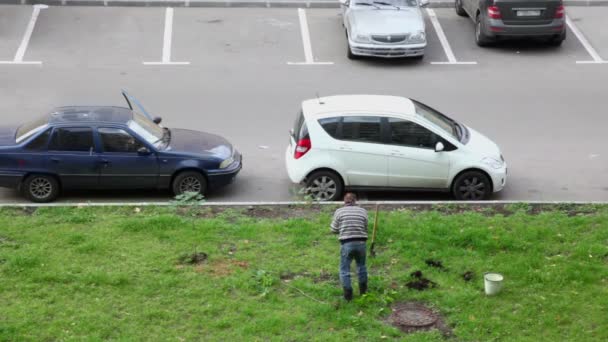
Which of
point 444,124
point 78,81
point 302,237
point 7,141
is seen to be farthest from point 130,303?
point 78,81

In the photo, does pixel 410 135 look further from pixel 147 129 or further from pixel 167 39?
pixel 167 39

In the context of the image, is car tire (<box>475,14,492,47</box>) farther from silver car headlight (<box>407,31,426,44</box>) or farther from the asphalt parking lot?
silver car headlight (<box>407,31,426,44</box>)

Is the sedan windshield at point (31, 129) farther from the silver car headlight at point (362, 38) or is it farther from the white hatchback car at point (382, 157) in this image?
the silver car headlight at point (362, 38)

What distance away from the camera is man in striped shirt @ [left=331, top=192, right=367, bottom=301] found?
1161 centimetres

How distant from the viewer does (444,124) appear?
54.5ft

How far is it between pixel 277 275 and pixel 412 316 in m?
1.92

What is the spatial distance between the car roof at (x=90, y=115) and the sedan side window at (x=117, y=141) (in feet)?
0.71

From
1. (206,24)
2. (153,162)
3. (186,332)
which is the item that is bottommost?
(186,332)

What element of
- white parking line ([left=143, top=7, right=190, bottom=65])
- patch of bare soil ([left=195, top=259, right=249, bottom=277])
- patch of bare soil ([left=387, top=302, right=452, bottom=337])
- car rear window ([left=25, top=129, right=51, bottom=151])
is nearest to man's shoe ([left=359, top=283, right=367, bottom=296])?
patch of bare soil ([left=387, top=302, right=452, bottom=337])

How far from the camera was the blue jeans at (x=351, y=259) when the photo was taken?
38.2ft

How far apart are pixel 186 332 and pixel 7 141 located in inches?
245

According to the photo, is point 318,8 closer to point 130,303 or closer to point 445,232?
point 445,232

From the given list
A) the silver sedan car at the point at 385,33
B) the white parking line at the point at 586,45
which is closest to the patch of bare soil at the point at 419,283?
the silver sedan car at the point at 385,33

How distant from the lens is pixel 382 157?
627 inches
